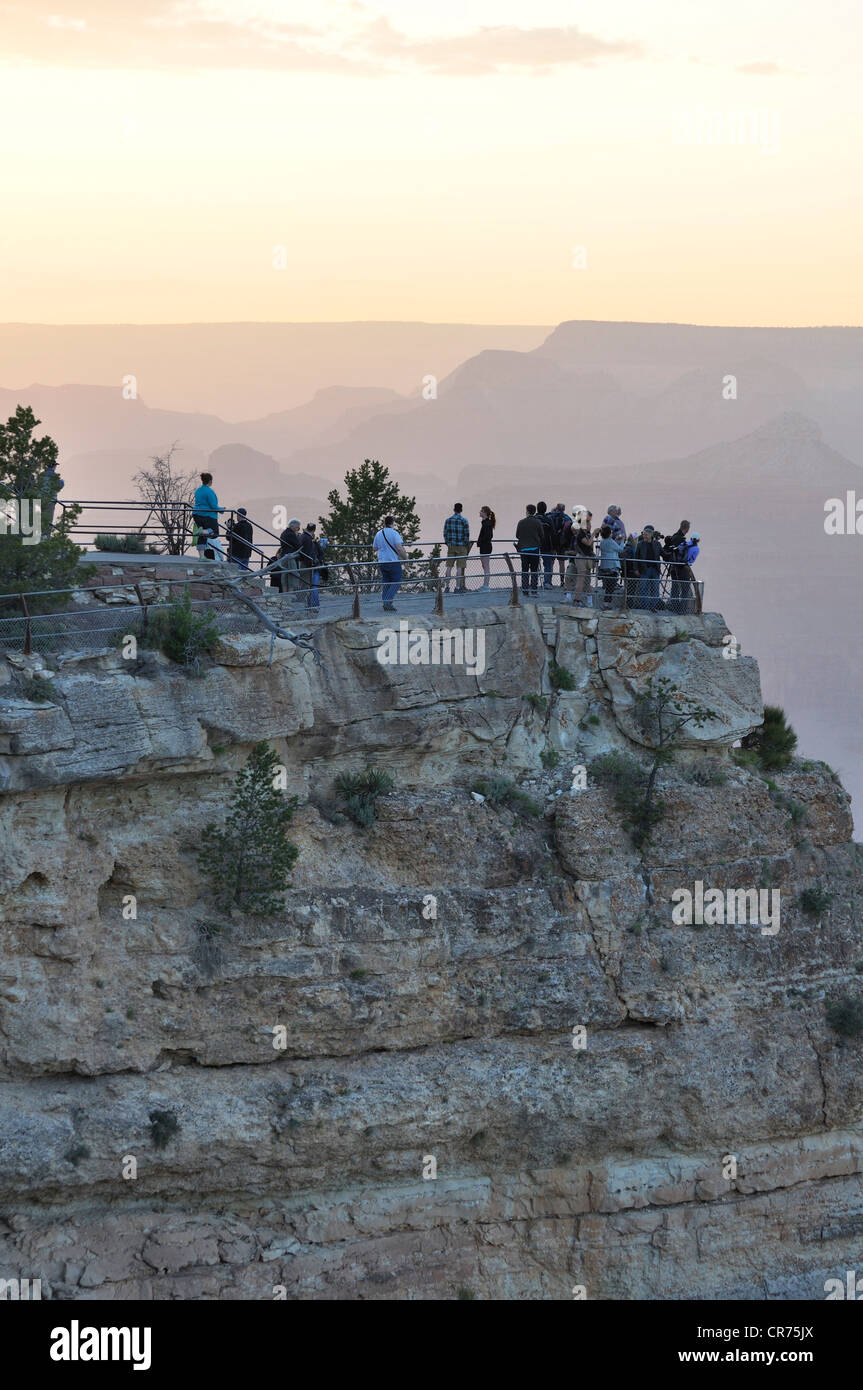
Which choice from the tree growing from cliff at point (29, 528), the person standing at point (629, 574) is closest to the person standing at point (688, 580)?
the person standing at point (629, 574)

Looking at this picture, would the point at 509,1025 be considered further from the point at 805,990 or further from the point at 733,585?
the point at 733,585

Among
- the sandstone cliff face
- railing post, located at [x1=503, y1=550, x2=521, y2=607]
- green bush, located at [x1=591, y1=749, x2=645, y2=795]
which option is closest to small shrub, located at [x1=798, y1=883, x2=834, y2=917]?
the sandstone cliff face

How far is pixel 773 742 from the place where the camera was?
101ft

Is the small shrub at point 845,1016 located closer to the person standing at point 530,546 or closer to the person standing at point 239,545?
Result: the person standing at point 530,546

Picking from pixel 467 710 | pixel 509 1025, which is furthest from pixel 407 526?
pixel 509 1025

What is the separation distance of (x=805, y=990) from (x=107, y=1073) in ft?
41.2

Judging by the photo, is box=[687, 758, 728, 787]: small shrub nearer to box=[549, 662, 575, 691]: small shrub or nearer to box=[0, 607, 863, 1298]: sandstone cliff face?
box=[0, 607, 863, 1298]: sandstone cliff face

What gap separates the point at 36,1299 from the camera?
22.2 metres

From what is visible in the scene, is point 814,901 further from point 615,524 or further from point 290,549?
point 290,549

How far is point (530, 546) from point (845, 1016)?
33.8 ft

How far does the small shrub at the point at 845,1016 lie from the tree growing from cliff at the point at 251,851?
10.6 m

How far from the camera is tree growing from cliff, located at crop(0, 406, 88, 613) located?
77.2 feet

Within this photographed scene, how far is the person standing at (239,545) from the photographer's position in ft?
90.7

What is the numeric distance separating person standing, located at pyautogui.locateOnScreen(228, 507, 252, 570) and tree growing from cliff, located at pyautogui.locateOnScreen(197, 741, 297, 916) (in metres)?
4.92
